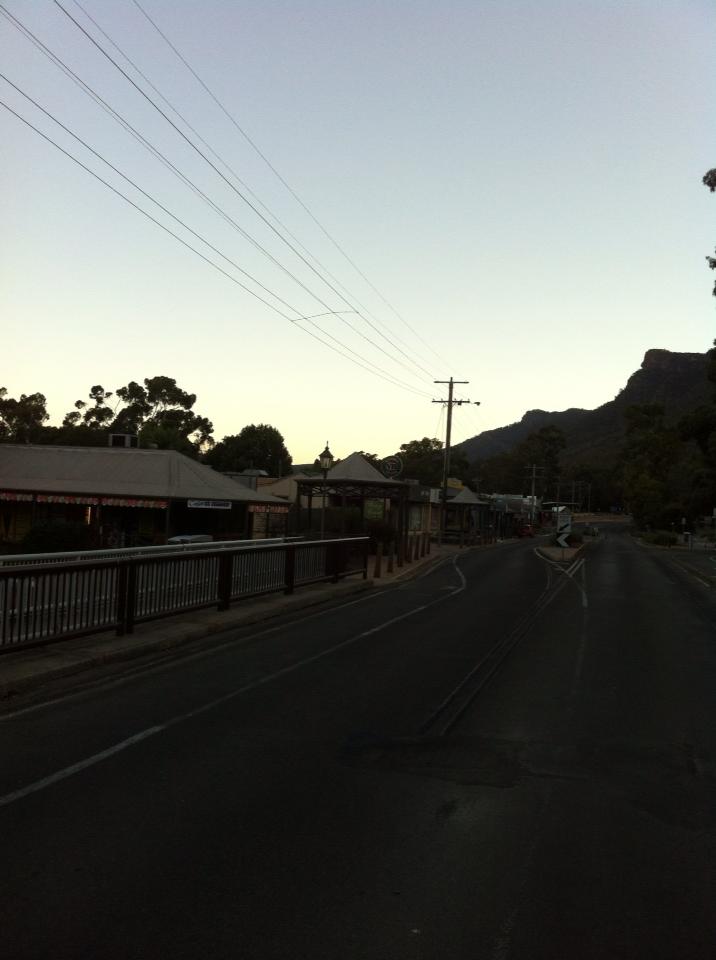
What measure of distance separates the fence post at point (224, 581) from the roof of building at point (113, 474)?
2123cm

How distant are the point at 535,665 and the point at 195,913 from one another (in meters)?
7.86

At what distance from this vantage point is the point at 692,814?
5570 millimetres

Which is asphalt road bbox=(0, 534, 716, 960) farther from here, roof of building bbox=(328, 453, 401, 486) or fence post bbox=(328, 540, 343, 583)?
roof of building bbox=(328, 453, 401, 486)

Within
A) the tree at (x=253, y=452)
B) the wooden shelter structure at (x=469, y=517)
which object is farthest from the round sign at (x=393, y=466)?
the tree at (x=253, y=452)

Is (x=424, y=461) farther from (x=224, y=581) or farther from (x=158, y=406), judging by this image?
(x=224, y=581)

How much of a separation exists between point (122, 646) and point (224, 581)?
396cm

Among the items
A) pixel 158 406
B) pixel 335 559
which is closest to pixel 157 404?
pixel 158 406

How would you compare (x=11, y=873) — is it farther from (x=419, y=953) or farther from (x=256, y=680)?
(x=256, y=680)

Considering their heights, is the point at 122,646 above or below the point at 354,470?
below

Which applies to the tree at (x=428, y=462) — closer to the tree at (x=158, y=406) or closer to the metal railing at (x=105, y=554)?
the tree at (x=158, y=406)

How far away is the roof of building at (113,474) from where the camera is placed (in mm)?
35969

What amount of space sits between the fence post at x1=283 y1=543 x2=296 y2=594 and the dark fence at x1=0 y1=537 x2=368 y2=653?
0.02m

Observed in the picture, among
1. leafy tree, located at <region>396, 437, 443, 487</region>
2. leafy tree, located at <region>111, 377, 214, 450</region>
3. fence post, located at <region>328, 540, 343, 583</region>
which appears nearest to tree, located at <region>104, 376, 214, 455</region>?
leafy tree, located at <region>111, 377, 214, 450</region>

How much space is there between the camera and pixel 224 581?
14.3 m
